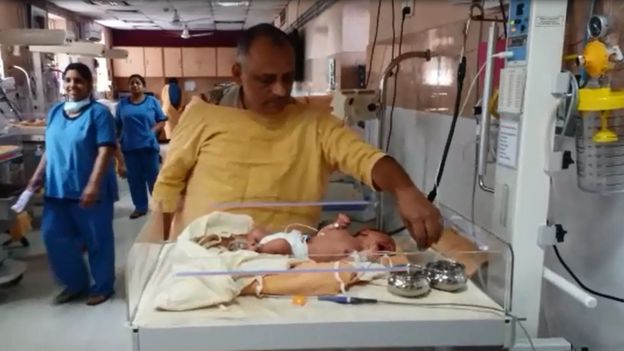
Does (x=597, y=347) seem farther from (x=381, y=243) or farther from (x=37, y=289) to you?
(x=37, y=289)

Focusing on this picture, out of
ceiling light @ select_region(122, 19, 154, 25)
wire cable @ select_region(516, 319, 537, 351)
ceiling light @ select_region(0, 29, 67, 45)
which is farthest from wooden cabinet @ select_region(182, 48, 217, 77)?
wire cable @ select_region(516, 319, 537, 351)

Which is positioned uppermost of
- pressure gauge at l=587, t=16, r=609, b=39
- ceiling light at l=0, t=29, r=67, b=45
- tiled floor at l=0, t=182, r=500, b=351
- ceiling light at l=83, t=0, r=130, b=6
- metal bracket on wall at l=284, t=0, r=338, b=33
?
ceiling light at l=83, t=0, r=130, b=6

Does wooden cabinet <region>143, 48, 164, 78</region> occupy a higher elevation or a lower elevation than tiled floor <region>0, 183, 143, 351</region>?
higher

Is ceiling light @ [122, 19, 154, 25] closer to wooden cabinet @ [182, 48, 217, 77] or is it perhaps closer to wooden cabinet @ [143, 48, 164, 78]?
wooden cabinet @ [143, 48, 164, 78]

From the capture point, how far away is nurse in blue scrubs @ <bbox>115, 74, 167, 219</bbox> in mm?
5398

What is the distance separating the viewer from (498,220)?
1.39m

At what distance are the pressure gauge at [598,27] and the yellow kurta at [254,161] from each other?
2.37 feet

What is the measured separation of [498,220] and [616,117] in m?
0.35

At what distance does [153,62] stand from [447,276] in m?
11.5

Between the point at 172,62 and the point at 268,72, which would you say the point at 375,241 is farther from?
the point at 172,62

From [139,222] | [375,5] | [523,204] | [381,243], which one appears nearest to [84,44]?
[139,222]

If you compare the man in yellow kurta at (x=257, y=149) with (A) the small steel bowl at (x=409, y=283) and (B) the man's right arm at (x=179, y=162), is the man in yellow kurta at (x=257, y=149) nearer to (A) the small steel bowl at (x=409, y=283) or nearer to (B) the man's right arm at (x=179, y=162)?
(B) the man's right arm at (x=179, y=162)

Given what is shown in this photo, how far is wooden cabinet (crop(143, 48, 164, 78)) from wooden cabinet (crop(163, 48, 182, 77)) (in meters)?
0.10

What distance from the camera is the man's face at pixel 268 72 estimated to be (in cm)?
171
